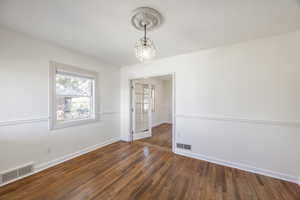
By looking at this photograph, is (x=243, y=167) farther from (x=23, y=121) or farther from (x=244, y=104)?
(x=23, y=121)

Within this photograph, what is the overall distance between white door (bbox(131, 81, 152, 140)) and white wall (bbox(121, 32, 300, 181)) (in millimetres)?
1456

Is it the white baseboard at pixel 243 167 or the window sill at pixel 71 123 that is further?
the window sill at pixel 71 123

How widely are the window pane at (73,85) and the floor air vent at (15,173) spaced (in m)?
1.43

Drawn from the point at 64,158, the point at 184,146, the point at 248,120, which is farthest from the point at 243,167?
the point at 64,158

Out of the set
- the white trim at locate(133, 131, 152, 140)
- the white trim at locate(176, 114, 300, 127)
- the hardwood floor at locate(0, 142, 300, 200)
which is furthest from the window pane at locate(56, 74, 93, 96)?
the white trim at locate(176, 114, 300, 127)

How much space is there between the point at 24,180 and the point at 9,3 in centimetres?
256

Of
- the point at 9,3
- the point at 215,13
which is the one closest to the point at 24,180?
the point at 9,3

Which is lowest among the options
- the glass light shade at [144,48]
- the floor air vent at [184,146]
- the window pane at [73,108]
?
the floor air vent at [184,146]

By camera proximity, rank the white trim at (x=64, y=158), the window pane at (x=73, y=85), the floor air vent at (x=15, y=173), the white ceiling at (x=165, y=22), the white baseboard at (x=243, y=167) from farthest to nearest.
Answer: the window pane at (x=73, y=85) < the white trim at (x=64, y=158) < the white baseboard at (x=243, y=167) < the floor air vent at (x=15, y=173) < the white ceiling at (x=165, y=22)

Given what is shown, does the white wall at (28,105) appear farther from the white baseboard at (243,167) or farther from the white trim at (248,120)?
the white trim at (248,120)

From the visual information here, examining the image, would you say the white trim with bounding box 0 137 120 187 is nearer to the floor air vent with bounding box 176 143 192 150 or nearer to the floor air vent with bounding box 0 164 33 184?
the floor air vent with bounding box 0 164 33 184

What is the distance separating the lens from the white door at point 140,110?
13.0ft

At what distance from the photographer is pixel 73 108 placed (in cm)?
291

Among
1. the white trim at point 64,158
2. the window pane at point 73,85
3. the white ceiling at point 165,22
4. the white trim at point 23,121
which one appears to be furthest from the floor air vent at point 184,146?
the white trim at point 23,121
